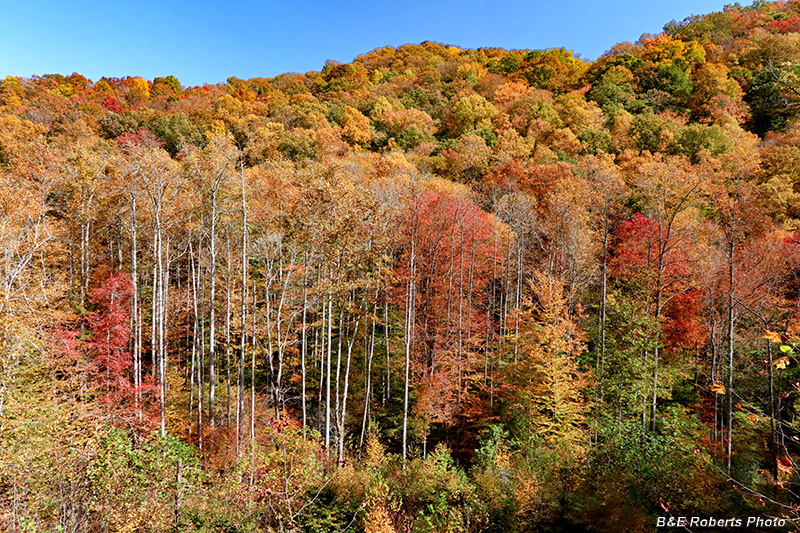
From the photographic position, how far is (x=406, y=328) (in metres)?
16.6

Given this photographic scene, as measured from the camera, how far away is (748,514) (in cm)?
734

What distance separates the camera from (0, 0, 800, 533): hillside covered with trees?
9.34 metres

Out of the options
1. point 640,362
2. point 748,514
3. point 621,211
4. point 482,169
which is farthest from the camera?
point 482,169

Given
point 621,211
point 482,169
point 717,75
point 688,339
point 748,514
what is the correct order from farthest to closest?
point 717,75 → point 482,169 → point 621,211 → point 688,339 → point 748,514

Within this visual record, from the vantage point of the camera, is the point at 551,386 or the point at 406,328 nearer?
the point at 551,386

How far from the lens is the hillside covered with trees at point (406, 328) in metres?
9.34

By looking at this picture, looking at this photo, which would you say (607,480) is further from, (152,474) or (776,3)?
(776,3)

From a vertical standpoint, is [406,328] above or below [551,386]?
above

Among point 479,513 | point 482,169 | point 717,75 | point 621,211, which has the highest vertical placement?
point 717,75

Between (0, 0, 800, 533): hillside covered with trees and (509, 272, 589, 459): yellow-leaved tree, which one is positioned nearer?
(0, 0, 800, 533): hillside covered with trees

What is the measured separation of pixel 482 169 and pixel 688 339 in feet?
77.5

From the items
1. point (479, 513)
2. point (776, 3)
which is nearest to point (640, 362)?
point (479, 513)

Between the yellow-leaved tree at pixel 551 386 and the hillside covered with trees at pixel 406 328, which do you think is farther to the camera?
the yellow-leaved tree at pixel 551 386

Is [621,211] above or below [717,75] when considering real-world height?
below
